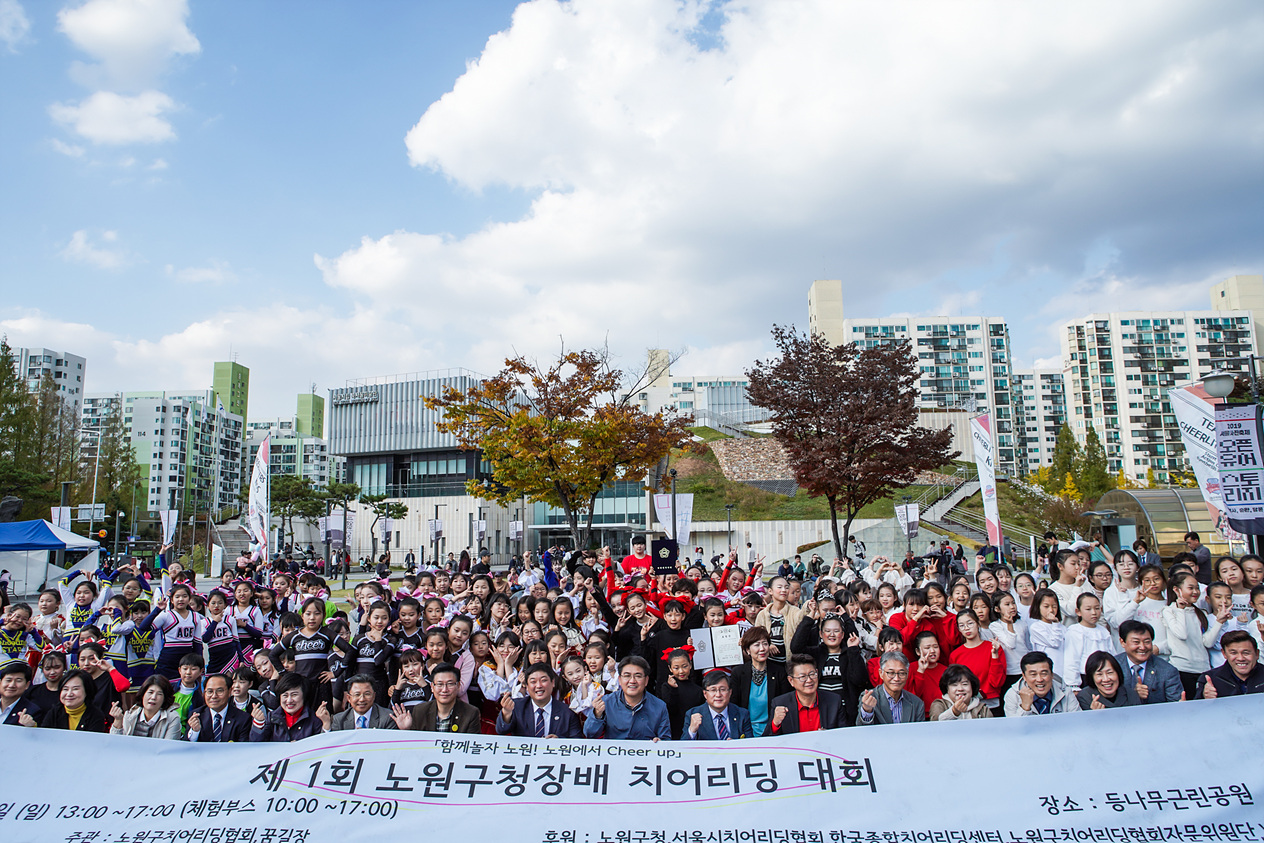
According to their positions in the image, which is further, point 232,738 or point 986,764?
point 232,738

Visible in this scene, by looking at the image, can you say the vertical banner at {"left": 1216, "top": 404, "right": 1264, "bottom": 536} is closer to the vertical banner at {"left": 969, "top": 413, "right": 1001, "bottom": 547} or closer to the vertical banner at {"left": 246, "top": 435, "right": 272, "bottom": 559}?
the vertical banner at {"left": 969, "top": 413, "right": 1001, "bottom": 547}

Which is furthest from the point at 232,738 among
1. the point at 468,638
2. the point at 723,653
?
the point at 723,653

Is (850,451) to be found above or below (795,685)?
above

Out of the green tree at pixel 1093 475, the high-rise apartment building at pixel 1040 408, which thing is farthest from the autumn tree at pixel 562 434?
the high-rise apartment building at pixel 1040 408

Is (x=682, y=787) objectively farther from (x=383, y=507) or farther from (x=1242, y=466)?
(x=383, y=507)

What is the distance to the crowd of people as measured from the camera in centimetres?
538

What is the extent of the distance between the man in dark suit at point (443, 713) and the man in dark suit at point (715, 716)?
1.55 m

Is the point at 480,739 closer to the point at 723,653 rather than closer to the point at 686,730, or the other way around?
the point at 686,730

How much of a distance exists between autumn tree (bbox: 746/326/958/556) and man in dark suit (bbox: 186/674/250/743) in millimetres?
17863

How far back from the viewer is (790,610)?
297 inches

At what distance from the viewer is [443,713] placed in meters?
5.52

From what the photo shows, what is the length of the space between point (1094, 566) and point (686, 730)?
16.5ft

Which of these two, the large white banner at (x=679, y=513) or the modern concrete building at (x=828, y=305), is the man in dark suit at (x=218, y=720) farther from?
the modern concrete building at (x=828, y=305)

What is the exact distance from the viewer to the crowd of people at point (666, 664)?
5.38m
